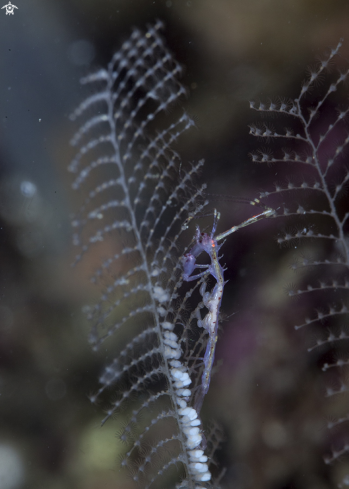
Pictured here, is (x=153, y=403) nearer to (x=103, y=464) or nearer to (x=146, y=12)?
(x=103, y=464)

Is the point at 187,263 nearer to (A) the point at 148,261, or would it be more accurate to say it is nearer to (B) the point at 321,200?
(A) the point at 148,261

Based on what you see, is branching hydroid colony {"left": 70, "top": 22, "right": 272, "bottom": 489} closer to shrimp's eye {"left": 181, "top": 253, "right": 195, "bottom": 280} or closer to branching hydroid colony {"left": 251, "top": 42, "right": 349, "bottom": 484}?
shrimp's eye {"left": 181, "top": 253, "right": 195, "bottom": 280}

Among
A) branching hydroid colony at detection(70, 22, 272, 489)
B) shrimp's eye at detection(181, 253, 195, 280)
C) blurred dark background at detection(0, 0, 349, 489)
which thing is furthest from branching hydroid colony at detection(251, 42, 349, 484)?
shrimp's eye at detection(181, 253, 195, 280)

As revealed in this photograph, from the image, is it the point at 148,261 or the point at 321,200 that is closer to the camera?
the point at 148,261

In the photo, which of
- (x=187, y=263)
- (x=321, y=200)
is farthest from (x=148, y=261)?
(x=321, y=200)

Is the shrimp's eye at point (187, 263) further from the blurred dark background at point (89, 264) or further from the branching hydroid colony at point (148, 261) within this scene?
the blurred dark background at point (89, 264)

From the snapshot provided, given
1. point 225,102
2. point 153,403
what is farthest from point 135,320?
point 225,102
